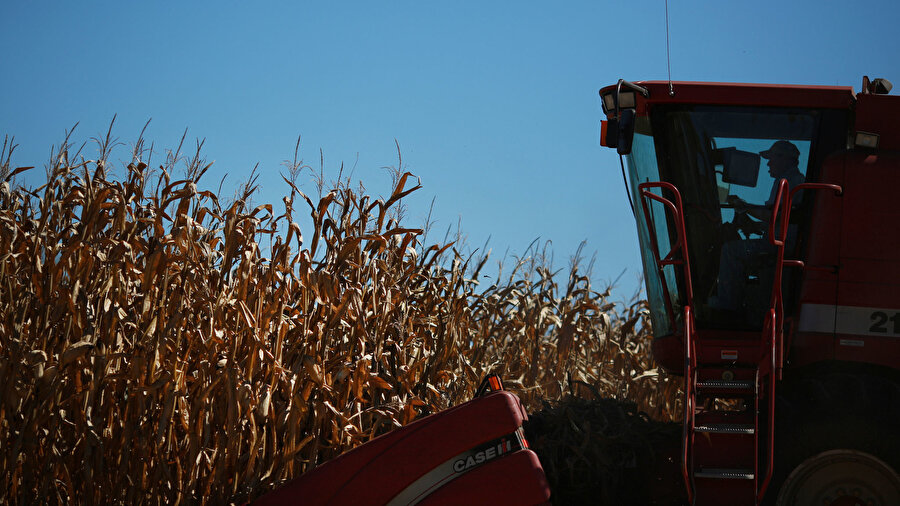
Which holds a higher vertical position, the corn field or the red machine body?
the corn field

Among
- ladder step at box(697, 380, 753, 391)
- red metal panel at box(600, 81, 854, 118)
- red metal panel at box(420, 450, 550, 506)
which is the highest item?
red metal panel at box(600, 81, 854, 118)

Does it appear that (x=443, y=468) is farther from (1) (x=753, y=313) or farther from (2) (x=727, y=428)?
(1) (x=753, y=313)

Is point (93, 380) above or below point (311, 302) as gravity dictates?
below

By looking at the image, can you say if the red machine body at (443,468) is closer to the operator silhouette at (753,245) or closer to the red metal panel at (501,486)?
the red metal panel at (501,486)

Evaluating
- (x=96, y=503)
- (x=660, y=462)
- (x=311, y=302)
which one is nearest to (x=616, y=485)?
(x=660, y=462)

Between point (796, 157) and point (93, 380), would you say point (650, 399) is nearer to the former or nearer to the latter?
point (796, 157)

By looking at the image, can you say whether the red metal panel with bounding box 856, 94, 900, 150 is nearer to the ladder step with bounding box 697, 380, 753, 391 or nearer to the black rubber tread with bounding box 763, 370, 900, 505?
the black rubber tread with bounding box 763, 370, 900, 505

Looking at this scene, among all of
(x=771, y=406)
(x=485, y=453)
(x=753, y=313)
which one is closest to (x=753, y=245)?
(x=753, y=313)

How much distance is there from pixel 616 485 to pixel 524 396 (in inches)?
79.2

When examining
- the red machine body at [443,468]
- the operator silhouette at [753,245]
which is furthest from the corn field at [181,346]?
the operator silhouette at [753,245]

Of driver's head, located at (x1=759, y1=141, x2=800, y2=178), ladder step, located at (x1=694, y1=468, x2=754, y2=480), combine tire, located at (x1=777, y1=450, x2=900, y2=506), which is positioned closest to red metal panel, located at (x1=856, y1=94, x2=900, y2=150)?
driver's head, located at (x1=759, y1=141, x2=800, y2=178)

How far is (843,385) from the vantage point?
3.91 meters

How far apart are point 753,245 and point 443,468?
2051mm

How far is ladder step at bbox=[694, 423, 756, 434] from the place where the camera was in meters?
3.73
